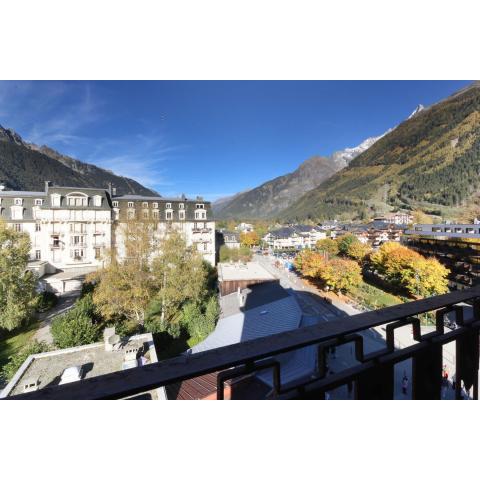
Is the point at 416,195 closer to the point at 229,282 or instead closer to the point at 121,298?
the point at 229,282

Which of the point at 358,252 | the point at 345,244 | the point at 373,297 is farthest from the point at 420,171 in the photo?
the point at 373,297

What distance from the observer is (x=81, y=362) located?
24.6 feet

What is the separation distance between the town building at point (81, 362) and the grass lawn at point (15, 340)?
3973mm

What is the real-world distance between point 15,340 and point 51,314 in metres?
2.64

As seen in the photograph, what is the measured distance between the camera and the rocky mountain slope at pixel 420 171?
7751 cm

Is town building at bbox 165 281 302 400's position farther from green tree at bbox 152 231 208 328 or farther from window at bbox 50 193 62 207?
window at bbox 50 193 62 207

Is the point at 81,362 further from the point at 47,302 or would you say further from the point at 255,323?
the point at 47,302

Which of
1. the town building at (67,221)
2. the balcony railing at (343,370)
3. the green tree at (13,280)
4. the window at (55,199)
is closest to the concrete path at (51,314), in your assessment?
the green tree at (13,280)

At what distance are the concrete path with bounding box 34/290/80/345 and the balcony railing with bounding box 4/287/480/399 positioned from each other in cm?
1243

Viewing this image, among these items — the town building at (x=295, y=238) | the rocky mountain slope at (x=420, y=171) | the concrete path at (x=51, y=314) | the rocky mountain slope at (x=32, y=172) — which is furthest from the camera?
the rocky mountain slope at (x=420, y=171)

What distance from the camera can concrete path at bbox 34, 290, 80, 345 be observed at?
37.2 ft

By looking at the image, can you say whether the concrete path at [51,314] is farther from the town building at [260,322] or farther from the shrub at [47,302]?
the town building at [260,322]

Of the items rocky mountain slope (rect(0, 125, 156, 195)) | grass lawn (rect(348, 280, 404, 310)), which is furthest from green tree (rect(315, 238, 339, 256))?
rocky mountain slope (rect(0, 125, 156, 195))

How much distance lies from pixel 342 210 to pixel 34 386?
343ft
